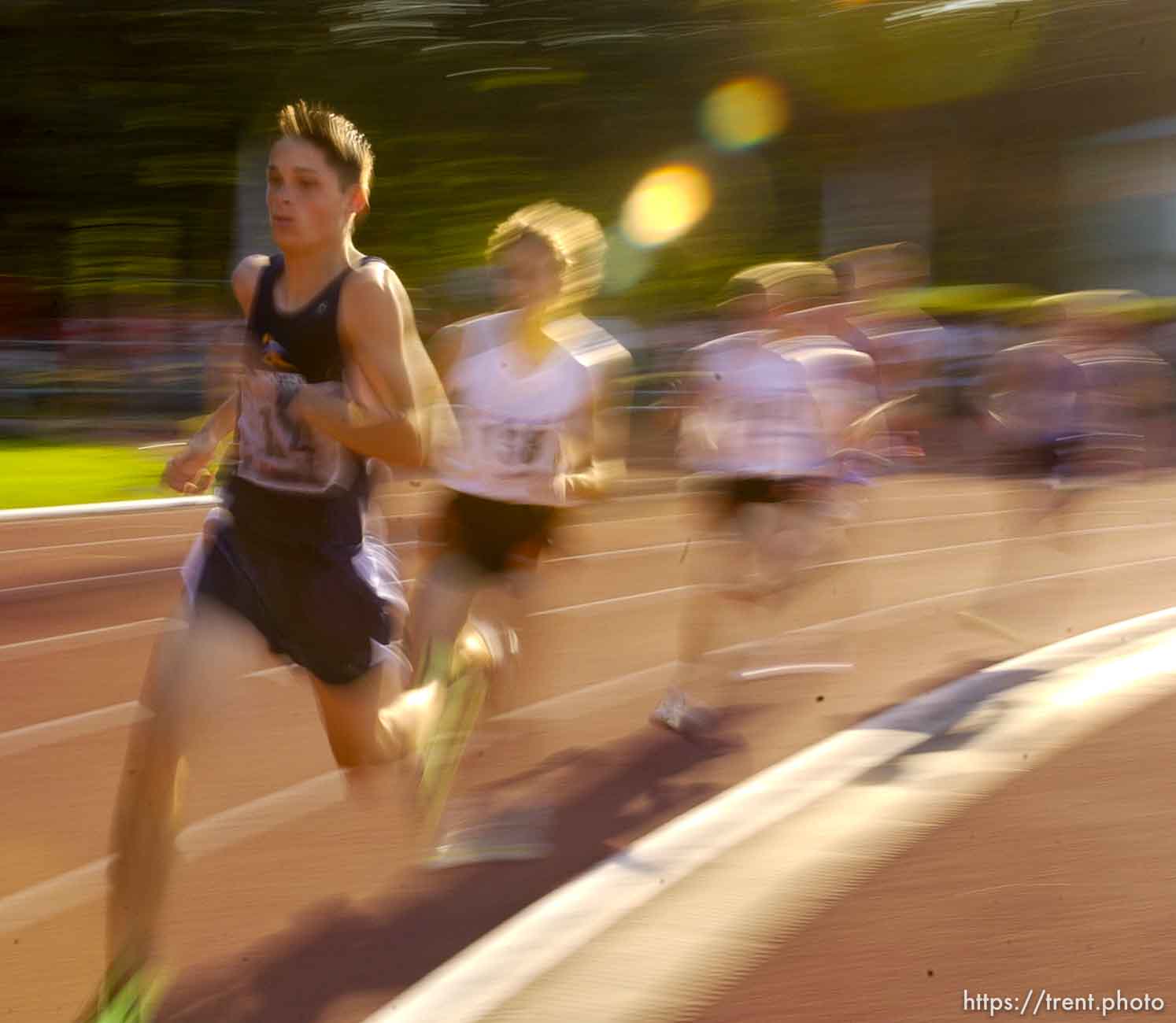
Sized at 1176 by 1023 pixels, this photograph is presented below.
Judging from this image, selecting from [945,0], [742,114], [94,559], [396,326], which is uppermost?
[945,0]

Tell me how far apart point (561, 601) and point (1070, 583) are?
304 centimetres

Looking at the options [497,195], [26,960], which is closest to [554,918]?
[26,960]

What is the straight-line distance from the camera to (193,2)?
93.6 feet

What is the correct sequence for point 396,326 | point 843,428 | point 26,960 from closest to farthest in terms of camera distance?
1. point 396,326
2. point 26,960
3. point 843,428

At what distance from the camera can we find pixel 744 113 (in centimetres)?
3175

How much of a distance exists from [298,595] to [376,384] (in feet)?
1.59

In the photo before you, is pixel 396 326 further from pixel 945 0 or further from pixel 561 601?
pixel 945 0

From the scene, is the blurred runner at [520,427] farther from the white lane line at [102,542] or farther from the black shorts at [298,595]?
the white lane line at [102,542]

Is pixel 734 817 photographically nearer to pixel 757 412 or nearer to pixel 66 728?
pixel 757 412

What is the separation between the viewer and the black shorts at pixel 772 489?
22.1 ft

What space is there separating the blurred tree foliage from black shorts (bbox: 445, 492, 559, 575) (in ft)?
Result: 68.8

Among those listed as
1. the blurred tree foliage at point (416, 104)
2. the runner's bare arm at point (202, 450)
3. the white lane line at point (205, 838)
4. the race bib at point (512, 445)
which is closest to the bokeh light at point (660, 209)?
the blurred tree foliage at point (416, 104)

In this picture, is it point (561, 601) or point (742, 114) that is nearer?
point (561, 601)

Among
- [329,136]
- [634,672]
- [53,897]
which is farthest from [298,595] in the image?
[634,672]
